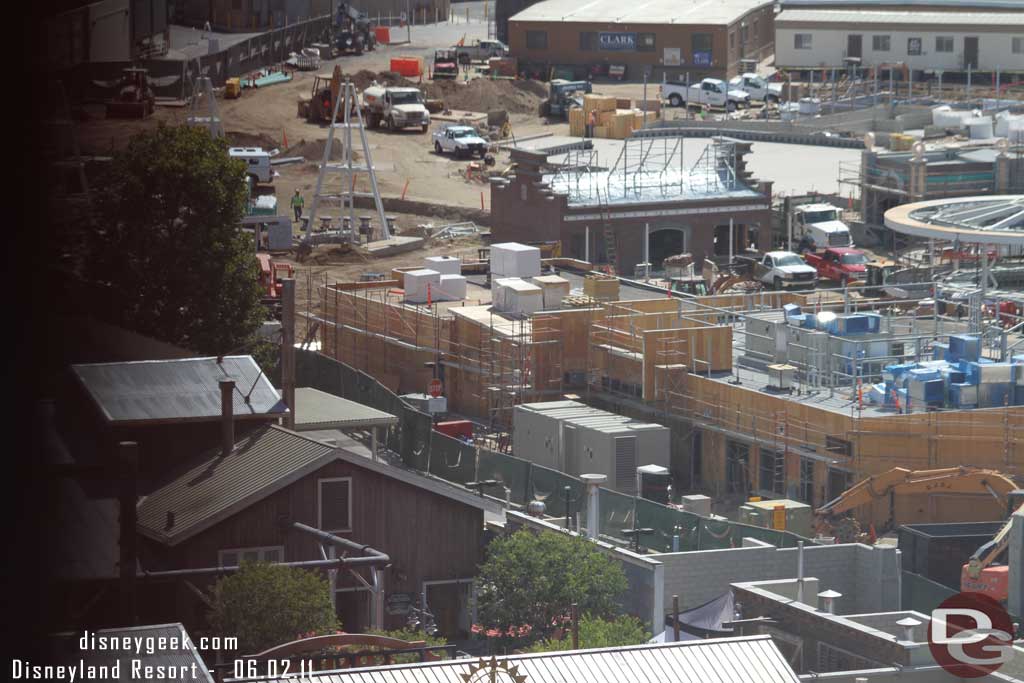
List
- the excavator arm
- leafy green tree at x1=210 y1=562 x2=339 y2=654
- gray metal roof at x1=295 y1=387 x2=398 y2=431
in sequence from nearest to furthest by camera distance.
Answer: leafy green tree at x1=210 y1=562 x2=339 y2=654 < gray metal roof at x1=295 y1=387 x2=398 y2=431 < the excavator arm

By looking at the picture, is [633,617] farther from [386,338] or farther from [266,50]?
[266,50]

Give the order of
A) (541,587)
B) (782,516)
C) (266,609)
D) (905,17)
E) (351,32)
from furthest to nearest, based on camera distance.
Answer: (351,32), (905,17), (782,516), (541,587), (266,609)

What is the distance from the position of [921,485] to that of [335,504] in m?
15.2

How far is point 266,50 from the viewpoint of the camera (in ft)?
375

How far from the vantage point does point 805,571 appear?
96.0ft

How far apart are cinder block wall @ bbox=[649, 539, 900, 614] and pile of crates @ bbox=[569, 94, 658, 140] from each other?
67.7m

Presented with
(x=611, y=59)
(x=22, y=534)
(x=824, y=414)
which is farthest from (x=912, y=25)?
(x=22, y=534)

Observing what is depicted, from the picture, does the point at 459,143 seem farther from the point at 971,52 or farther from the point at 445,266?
the point at 445,266

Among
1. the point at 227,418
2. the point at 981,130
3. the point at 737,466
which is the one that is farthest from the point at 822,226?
the point at 227,418

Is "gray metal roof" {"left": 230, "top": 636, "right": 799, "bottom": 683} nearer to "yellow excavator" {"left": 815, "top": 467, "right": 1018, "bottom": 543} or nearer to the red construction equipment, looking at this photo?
"yellow excavator" {"left": 815, "top": 467, "right": 1018, "bottom": 543}

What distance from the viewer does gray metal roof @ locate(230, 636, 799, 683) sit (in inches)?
652

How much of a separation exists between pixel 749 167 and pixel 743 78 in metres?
27.4

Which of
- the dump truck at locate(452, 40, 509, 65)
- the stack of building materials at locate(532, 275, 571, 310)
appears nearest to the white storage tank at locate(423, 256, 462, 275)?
the stack of building materials at locate(532, 275, 571, 310)

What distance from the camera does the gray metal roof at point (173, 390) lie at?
28328 millimetres
